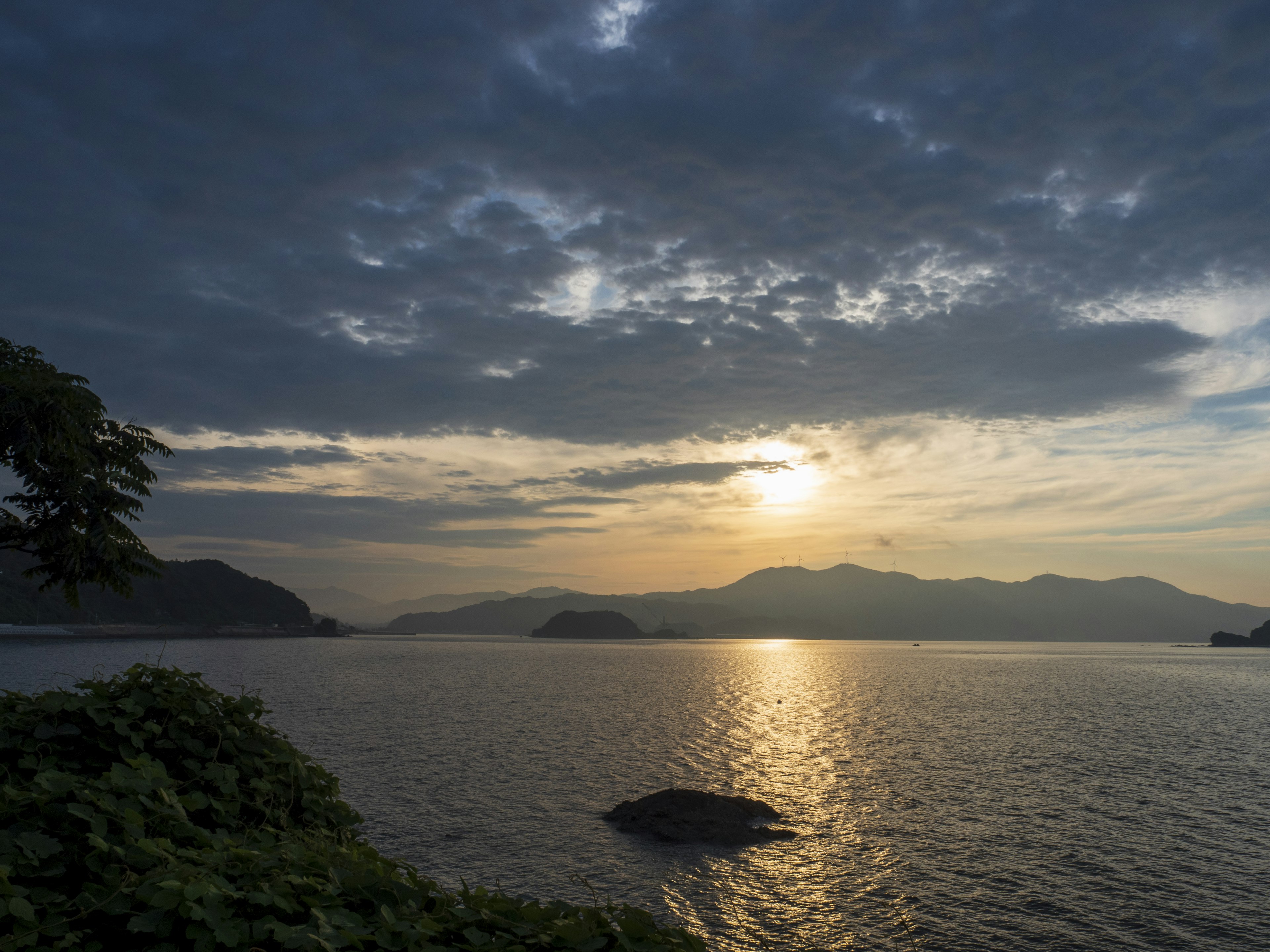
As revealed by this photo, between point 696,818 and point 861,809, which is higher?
point 696,818

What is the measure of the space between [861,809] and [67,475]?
43.7 m

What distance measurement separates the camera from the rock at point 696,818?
3631 centimetres

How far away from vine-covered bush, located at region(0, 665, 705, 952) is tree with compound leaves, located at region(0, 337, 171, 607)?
13382 millimetres

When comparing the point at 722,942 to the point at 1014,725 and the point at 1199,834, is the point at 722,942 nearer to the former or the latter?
the point at 1199,834

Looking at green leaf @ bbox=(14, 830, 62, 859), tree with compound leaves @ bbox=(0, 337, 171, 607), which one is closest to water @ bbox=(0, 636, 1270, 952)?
tree with compound leaves @ bbox=(0, 337, 171, 607)

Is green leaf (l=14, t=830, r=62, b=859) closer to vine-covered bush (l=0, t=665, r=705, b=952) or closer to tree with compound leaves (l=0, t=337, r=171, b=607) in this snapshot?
vine-covered bush (l=0, t=665, r=705, b=952)

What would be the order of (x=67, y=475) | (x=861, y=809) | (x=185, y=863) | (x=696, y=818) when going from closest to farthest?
(x=185, y=863) < (x=67, y=475) < (x=696, y=818) < (x=861, y=809)

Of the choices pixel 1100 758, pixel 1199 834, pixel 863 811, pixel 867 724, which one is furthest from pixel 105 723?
pixel 867 724

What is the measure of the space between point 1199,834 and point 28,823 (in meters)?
50.8

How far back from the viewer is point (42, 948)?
580 centimetres

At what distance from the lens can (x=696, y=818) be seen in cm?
3781

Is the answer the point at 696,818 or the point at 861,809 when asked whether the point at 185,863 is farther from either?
the point at 861,809

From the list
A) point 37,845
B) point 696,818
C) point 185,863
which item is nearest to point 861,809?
point 696,818

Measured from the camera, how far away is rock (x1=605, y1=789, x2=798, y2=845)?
36.3m
